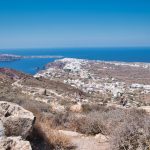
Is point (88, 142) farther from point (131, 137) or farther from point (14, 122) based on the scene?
point (14, 122)

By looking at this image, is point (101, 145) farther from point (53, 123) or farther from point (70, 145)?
point (53, 123)

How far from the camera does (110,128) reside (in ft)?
24.6

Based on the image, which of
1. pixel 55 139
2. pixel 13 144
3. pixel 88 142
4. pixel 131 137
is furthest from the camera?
pixel 88 142

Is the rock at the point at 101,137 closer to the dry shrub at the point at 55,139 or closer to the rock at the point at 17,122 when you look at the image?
the dry shrub at the point at 55,139

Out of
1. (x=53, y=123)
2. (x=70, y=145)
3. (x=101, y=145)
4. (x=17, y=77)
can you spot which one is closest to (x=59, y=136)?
(x=70, y=145)

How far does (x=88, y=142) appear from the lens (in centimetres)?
726

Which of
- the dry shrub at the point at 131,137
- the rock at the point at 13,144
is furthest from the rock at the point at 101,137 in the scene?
the rock at the point at 13,144

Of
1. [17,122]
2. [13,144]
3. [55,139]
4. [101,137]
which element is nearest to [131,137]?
[55,139]

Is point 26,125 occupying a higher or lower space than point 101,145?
higher

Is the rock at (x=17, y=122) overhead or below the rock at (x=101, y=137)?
overhead

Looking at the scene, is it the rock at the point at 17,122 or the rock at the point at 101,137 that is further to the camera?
the rock at the point at 101,137

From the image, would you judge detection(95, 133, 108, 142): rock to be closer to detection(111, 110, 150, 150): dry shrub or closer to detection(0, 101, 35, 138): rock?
detection(111, 110, 150, 150): dry shrub

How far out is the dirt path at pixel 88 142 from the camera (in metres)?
6.74

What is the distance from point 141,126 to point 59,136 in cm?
166
